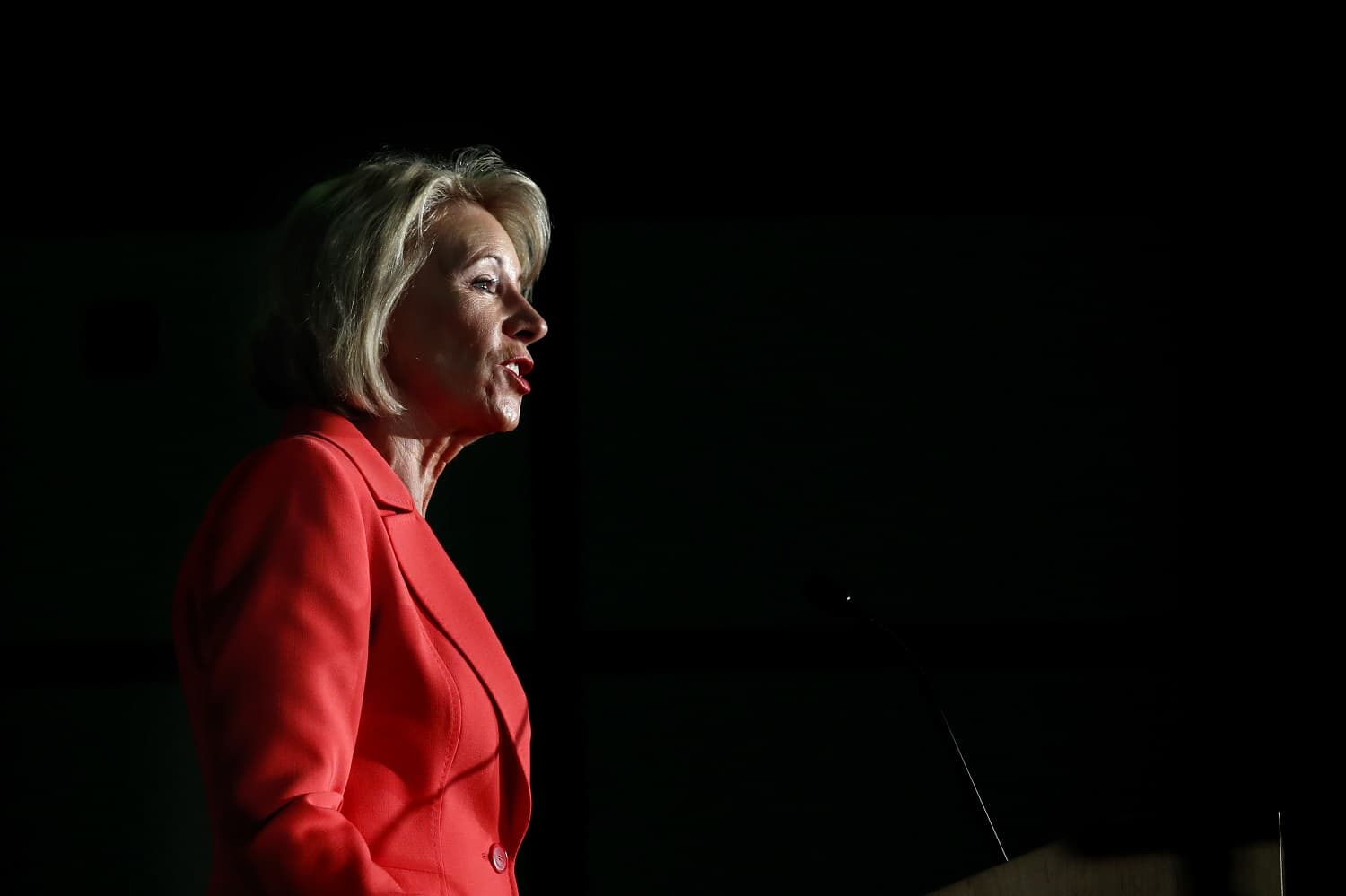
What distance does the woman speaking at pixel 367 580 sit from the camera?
3.62 ft

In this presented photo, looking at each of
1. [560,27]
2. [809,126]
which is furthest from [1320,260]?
[560,27]

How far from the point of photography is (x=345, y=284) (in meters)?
1.50

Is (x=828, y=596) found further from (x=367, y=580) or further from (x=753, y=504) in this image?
(x=753, y=504)

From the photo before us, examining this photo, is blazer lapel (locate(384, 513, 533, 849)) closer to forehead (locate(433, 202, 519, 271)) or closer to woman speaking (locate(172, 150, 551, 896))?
woman speaking (locate(172, 150, 551, 896))

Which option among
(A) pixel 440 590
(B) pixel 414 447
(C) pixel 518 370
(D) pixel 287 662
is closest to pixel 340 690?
(D) pixel 287 662

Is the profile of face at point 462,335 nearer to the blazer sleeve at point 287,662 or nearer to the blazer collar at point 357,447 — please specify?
the blazer collar at point 357,447

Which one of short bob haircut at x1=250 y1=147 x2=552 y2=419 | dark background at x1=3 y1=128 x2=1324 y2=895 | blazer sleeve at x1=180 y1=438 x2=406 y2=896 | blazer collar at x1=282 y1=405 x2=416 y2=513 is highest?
short bob haircut at x1=250 y1=147 x2=552 y2=419

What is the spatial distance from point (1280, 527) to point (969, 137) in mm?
1299

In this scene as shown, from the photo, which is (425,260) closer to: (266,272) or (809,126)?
(266,272)

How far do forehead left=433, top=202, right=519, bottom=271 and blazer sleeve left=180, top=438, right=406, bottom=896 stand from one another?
0.41 meters

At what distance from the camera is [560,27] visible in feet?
10.9

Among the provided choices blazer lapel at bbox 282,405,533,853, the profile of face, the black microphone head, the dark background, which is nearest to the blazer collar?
blazer lapel at bbox 282,405,533,853

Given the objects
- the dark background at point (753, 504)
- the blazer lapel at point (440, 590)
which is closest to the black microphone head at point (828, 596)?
the blazer lapel at point (440, 590)

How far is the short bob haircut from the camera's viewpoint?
1477mm
